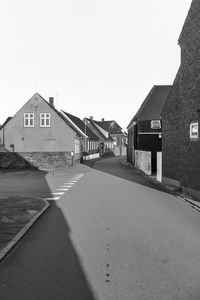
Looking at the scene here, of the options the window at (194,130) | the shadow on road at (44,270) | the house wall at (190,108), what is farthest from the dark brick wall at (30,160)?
the shadow on road at (44,270)

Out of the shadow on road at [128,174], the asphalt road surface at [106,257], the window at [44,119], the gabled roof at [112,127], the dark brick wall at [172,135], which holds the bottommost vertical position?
the shadow on road at [128,174]

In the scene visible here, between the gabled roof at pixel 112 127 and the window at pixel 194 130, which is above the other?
the gabled roof at pixel 112 127

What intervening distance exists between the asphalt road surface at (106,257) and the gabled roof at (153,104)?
76.9 ft

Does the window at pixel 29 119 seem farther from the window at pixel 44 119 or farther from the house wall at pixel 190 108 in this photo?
the house wall at pixel 190 108

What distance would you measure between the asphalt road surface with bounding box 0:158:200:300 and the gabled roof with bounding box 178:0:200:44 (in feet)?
27.6

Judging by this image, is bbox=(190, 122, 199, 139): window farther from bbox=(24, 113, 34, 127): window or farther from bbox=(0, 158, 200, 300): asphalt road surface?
bbox=(24, 113, 34, 127): window

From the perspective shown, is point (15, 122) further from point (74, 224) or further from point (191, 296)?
point (191, 296)

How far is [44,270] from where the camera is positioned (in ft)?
16.3

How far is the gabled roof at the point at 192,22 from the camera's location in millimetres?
13521

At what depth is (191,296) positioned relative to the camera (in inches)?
161

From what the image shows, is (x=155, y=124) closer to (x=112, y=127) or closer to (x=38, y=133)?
(x=38, y=133)

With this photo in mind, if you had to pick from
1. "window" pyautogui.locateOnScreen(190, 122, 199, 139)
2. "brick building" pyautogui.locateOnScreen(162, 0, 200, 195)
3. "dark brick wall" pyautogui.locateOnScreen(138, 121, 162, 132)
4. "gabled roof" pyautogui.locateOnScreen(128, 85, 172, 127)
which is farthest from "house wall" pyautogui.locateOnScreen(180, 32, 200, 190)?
"dark brick wall" pyautogui.locateOnScreen(138, 121, 162, 132)

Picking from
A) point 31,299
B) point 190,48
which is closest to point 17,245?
point 31,299

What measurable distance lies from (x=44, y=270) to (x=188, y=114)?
11.0 metres
